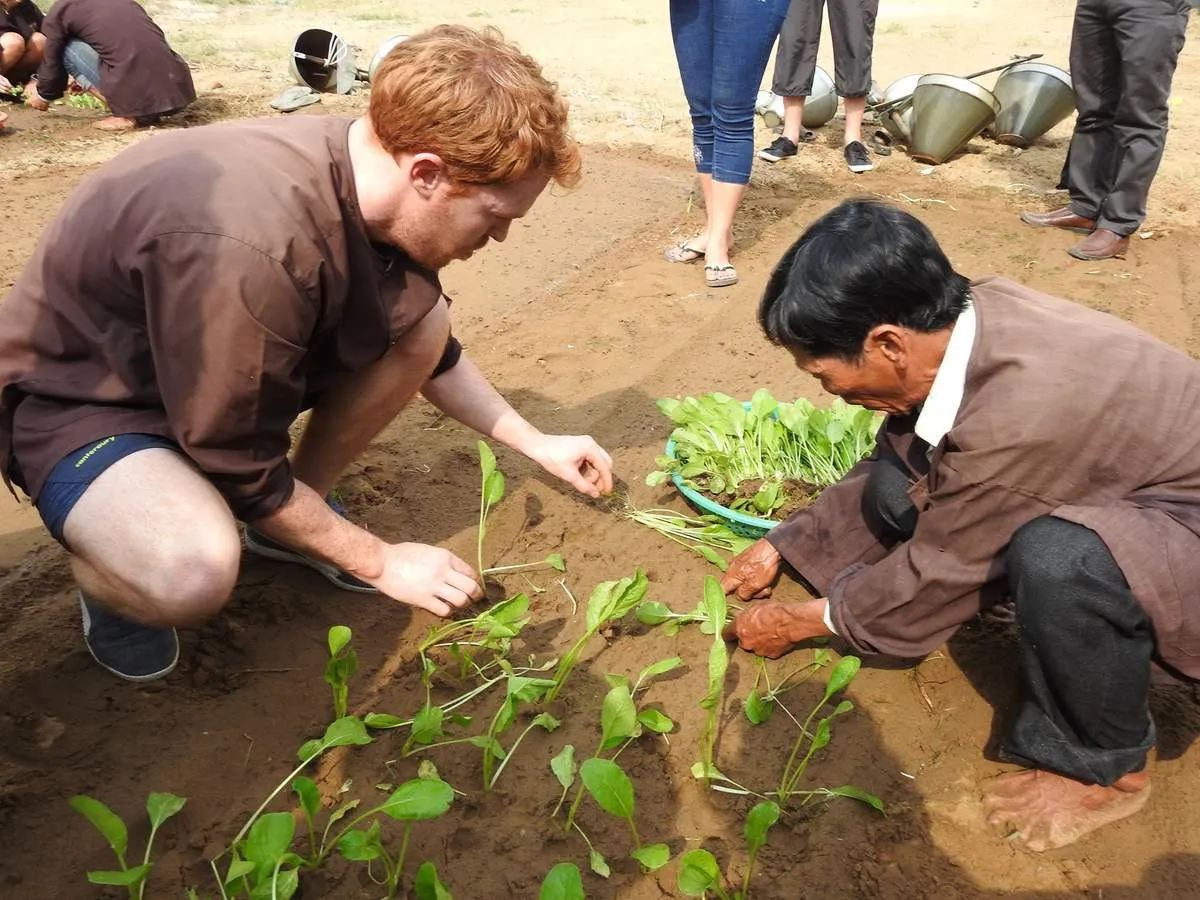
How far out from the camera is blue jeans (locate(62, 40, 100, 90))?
707 centimetres

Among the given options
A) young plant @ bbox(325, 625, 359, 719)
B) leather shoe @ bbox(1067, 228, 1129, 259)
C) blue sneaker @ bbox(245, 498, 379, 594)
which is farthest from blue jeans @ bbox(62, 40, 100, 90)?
young plant @ bbox(325, 625, 359, 719)

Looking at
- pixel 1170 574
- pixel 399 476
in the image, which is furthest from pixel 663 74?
pixel 1170 574

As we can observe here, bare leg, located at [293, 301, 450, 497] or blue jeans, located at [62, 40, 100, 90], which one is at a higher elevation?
bare leg, located at [293, 301, 450, 497]

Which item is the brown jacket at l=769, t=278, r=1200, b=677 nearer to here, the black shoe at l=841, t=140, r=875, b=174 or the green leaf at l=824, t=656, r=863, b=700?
the green leaf at l=824, t=656, r=863, b=700

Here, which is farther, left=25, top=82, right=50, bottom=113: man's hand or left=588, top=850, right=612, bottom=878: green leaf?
left=25, top=82, right=50, bottom=113: man's hand

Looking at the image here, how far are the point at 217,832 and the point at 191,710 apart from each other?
36cm

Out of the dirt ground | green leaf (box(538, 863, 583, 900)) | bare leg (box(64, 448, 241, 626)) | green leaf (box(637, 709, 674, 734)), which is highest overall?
bare leg (box(64, 448, 241, 626))

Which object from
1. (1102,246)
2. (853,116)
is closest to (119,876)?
(1102,246)

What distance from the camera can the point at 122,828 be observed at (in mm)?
1683

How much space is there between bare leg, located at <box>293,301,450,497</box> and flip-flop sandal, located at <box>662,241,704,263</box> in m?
2.32

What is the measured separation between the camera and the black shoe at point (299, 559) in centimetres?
258

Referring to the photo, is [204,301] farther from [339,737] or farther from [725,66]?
[725,66]

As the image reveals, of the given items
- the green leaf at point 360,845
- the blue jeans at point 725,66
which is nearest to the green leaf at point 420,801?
the green leaf at point 360,845

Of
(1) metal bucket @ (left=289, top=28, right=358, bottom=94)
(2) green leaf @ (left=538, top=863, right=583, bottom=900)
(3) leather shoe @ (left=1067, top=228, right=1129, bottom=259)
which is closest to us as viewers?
(2) green leaf @ (left=538, top=863, right=583, bottom=900)
